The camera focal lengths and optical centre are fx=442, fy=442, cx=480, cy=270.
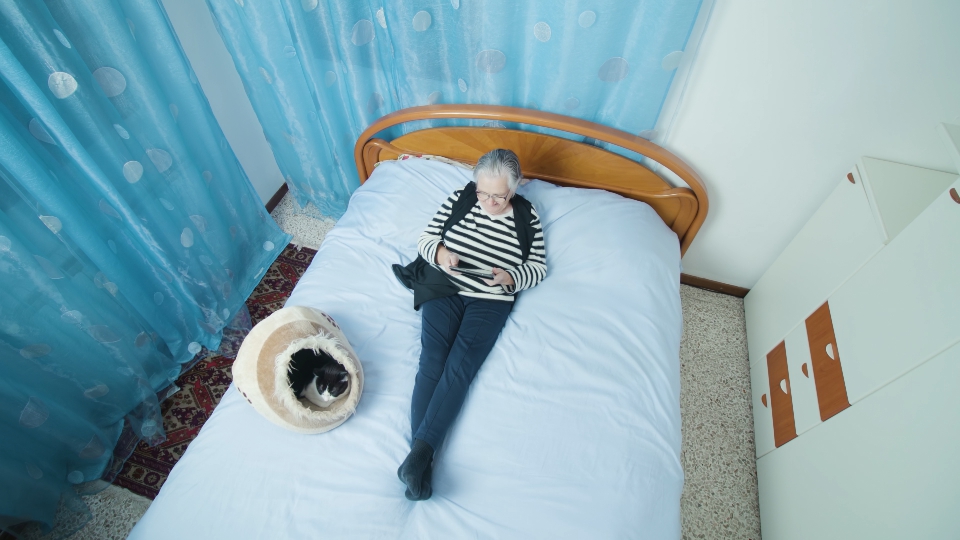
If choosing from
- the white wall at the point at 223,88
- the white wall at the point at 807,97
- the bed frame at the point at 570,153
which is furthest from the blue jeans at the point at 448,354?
the white wall at the point at 223,88

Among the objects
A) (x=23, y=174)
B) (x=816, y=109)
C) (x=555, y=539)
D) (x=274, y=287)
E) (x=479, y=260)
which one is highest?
(x=816, y=109)

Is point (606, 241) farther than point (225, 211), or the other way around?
point (225, 211)

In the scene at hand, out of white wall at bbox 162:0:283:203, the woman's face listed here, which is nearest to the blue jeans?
the woman's face

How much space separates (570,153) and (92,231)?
5.67ft

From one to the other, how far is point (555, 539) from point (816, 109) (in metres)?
1.59

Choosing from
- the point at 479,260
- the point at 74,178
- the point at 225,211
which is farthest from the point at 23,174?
the point at 479,260

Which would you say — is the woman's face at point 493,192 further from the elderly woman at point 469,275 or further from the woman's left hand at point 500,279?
the woman's left hand at point 500,279

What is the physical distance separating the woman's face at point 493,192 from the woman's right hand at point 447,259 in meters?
0.21

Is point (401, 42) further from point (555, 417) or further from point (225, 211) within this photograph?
point (555, 417)

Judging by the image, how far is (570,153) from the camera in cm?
182

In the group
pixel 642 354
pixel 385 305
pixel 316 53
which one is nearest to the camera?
pixel 642 354

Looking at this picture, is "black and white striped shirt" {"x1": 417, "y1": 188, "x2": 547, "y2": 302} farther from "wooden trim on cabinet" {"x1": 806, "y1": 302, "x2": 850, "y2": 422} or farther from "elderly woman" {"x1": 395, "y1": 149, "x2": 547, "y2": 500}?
"wooden trim on cabinet" {"x1": 806, "y1": 302, "x2": 850, "y2": 422}

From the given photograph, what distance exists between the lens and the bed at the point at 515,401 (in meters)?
1.13

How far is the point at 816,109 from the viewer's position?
150 centimetres
